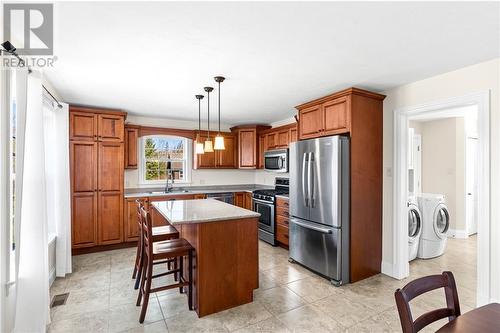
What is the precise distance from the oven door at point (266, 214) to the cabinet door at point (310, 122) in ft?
5.02

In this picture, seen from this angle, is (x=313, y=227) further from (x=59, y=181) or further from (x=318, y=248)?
(x=59, y=181)

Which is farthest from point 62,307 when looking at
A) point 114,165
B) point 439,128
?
point 439,128

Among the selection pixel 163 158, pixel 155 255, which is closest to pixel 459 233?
pixel 155 255

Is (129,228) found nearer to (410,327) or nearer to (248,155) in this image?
(248,155)

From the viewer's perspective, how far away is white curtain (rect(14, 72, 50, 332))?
198 cm

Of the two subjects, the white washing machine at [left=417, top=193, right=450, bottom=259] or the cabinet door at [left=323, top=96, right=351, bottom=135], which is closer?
the cabinet door at [left=323, top=96, right=351, bottom=135]

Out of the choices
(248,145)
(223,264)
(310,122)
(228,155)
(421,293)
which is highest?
(310,122)

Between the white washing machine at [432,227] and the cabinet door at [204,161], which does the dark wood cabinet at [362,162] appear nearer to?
the white washing machine at [432,227]

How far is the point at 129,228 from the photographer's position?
14.5 feet

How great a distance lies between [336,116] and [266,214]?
90.8 inches

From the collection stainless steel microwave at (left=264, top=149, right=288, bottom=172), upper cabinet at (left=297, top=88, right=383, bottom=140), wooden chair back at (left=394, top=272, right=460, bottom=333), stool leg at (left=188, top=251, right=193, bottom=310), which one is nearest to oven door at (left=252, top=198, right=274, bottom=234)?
stainless steel microwave at (left=264, top=149, right=288, bottom=172)

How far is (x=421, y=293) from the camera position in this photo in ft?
3.90

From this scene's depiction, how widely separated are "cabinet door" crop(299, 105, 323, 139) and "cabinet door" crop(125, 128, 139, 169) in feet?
10.2

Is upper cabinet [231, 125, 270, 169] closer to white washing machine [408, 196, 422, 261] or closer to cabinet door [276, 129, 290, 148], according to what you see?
cabinet door [276, 129, 290, 148]
